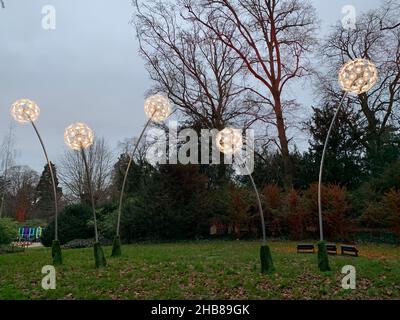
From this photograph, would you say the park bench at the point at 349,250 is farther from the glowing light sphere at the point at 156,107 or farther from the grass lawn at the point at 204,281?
the glowing light sphere at the point at 156,107

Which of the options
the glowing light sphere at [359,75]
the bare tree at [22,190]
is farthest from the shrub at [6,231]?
the bare tree at [22,190]

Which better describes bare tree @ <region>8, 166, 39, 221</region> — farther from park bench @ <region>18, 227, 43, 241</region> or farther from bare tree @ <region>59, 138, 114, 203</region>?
park bench @ <region>18, 227, 43, 241</region>

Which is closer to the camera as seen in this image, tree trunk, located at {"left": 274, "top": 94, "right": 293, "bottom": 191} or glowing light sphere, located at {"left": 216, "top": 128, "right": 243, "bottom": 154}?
glowing light sphere, located at {"left": 216, "top": 128, "right": 243, "bottom": 154}

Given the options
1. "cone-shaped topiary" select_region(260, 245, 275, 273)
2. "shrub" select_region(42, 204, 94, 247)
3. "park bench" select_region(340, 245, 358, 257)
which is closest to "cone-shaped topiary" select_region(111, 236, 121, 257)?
"cone-shaped topiary" select_region(260, 245, 275, 273)

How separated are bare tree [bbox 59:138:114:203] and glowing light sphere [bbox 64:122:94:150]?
24.7 metres

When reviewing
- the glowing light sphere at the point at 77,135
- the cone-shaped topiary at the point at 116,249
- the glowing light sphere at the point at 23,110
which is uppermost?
the glowing light sphere at the point at 23,110

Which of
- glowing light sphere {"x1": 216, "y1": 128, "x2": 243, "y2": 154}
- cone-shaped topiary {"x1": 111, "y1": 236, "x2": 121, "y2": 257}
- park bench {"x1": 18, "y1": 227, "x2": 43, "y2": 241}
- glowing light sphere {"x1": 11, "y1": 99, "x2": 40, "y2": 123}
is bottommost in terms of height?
park bench {"x1": 18, "y1": 227, "x2": 43, "y2": 241}

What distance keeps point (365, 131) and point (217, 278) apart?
18.1 m

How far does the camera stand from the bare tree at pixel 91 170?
34.4 meters

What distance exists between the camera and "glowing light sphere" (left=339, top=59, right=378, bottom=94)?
8203 millimetres

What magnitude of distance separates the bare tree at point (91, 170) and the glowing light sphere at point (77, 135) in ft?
81.2
